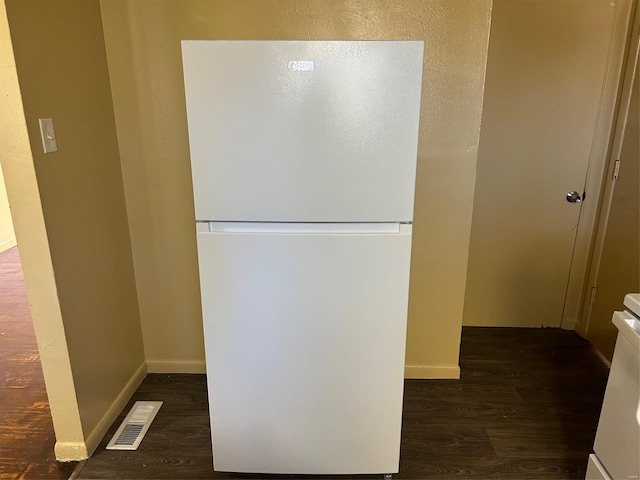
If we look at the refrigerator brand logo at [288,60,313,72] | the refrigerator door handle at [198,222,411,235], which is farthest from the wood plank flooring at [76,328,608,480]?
the refrigerator brand logo at [288,60,313,72]

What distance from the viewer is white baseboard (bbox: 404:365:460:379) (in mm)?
2414

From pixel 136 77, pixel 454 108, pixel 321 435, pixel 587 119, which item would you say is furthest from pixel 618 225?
pixel 136 77

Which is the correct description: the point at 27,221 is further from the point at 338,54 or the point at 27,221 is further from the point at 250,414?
the point at 338,54

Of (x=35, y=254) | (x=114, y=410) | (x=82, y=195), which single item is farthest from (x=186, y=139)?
(x=114, y=410)

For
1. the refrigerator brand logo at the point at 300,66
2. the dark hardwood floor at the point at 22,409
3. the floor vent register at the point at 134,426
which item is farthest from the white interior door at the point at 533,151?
the dark hardwood floor at the point at 22,409

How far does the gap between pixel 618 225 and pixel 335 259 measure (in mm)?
1924

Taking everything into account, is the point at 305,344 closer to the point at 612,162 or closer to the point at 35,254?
the point at 35,254

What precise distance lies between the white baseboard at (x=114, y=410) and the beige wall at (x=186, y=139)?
12cm

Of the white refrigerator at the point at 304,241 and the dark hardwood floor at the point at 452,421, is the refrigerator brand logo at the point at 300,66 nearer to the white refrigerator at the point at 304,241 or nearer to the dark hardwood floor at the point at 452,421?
the white refrigerator at the point at 304,241

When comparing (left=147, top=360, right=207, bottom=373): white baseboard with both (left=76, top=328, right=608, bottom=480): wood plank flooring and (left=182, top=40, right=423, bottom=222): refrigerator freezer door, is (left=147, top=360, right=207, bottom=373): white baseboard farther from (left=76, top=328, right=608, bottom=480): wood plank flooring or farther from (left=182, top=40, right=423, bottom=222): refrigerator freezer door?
(left=182, top=40, right=423, bottom=222): refrigerator freezer door

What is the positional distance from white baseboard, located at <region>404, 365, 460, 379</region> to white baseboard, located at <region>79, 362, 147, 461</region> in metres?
1.43

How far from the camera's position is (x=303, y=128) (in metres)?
1.31

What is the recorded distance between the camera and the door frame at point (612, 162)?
236 centimetres

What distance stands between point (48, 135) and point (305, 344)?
45.7 inches
